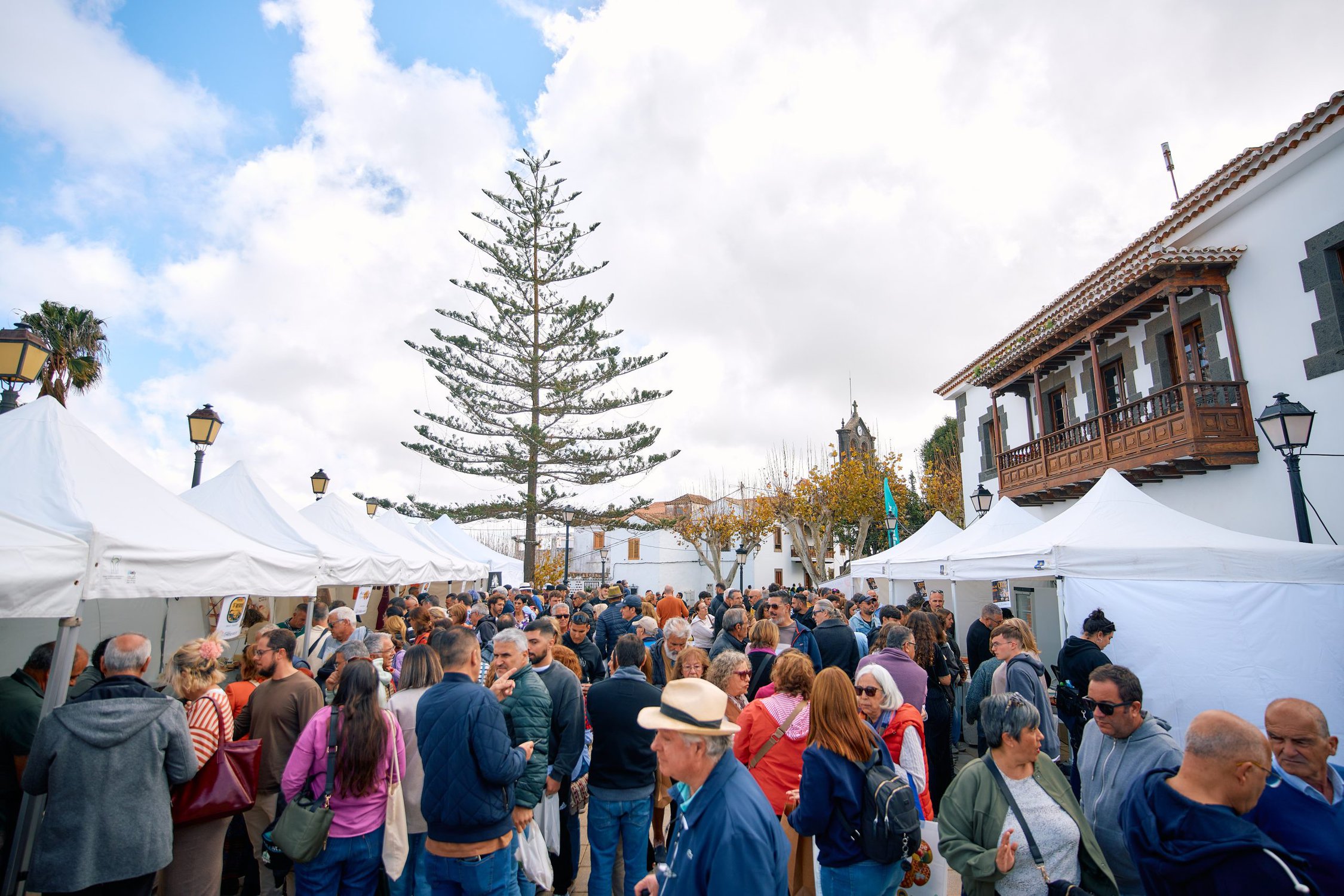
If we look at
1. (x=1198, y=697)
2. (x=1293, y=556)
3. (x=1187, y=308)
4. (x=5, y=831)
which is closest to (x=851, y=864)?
(x=5, y=831)

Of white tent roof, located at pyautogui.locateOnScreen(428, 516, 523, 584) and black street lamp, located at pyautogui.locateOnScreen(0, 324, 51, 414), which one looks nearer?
black street lamp, located at pyautogui.locateOnScreen(0, 324, 51, 414)

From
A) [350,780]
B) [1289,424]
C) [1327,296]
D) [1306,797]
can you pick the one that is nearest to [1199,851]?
[1306,797]

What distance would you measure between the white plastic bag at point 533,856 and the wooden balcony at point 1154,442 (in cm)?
1150

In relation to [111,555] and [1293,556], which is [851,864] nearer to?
[111,555]

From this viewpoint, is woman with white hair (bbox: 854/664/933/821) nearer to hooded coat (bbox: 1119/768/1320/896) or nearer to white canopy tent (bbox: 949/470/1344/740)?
hooded coat (bbox: 1119/768/1320/896)

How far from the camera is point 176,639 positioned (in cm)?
812

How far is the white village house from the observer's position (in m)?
9.39

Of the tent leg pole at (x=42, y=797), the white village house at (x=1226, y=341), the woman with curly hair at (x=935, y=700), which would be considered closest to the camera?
the tent leg pole at (x=42, y=797)

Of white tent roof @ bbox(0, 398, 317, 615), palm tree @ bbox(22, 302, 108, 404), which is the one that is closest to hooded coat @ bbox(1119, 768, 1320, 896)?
white tent roof @ bbox(0, 398, 317, 615)

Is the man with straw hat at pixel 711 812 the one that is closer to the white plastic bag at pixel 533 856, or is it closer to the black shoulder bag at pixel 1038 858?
the black shoulder bag at pixel 1038 858

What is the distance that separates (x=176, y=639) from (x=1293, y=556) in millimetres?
12749

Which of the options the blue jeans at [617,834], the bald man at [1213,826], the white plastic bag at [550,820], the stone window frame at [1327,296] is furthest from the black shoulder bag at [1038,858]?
the stone window frame at [1327,296]

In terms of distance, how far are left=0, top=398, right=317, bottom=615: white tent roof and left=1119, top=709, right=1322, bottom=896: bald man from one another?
17.5 ft

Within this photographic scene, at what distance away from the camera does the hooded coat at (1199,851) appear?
205 centimetres
